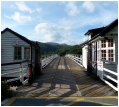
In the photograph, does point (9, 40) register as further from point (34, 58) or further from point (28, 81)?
point (28, 81)

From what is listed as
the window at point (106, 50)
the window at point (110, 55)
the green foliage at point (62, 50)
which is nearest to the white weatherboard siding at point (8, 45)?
the window at point (106, 50)

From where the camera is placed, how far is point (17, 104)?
693 centimetres

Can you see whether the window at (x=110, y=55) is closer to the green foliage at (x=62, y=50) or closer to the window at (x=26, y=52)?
the window at (x=26, y=52)

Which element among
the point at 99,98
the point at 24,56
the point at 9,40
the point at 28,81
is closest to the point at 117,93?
the point at 99,98

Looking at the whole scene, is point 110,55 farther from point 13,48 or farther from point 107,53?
point 13,48

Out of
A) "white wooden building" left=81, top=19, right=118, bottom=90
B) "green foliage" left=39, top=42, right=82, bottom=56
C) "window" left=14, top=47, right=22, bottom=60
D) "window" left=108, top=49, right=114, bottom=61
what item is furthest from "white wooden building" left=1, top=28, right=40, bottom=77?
"green foliage" left=39, top=42, right=82, bottom=56

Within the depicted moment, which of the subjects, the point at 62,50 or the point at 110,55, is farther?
the point at 62,50

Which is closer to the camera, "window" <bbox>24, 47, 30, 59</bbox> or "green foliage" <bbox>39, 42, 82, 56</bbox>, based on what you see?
"window" <bbox>24, 47, 30, 59</bbox>

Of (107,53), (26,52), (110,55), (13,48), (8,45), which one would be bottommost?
(110,55)

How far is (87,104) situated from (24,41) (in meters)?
11.2

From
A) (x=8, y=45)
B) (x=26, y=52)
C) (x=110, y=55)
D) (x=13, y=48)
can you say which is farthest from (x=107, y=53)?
(x=8, y=45)

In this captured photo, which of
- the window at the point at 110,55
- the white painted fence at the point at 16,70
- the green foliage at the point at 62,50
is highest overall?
the green foliage at the point at 62,50

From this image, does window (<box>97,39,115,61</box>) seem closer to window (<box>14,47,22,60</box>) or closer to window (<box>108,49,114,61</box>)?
window (<box>108,49,114,61</box>)

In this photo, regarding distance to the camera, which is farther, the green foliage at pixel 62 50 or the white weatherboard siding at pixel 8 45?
the green foliage at pixel 62 50
